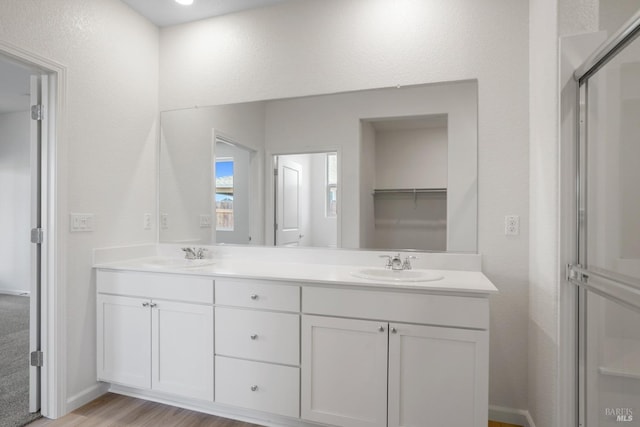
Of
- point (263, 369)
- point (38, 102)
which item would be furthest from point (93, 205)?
point (263, 369)

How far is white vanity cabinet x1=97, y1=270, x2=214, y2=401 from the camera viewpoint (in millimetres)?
2020

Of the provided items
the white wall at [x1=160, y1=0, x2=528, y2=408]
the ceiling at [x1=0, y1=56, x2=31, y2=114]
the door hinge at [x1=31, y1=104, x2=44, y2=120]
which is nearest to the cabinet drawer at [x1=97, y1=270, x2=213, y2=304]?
the door hinge at [x1=31, y1=104, x2=44, y2=120]

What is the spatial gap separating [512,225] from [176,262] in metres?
2.20

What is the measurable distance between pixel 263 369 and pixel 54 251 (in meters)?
1.39

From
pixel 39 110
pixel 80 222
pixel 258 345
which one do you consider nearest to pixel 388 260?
pixel 258 345

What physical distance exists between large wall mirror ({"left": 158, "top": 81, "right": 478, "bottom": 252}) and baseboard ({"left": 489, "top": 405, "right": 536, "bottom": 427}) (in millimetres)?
926

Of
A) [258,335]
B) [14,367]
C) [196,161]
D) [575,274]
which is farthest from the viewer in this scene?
[196,161]

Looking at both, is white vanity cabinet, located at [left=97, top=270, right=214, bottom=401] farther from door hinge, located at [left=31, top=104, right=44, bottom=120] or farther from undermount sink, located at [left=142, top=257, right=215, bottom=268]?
door hinge, located at [left=31, top=104, right=44, bottom=120]

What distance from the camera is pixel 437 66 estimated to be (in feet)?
7.03

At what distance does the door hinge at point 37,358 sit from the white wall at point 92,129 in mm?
135

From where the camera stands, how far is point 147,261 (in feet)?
8.21

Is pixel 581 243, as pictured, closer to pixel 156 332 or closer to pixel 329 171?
pixel 329 171

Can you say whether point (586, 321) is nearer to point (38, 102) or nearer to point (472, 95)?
point (472, 95)

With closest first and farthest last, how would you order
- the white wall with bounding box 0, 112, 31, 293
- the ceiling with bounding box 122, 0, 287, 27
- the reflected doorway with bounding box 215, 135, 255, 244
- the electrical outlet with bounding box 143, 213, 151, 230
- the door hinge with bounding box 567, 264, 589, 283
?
the door hinge with bounding box 567, 264, 589, 283 < the ceiling with bounding box 122, 0, 287, 27 < the reflected doorway with bounding box 215, 135, 255, 244 < the electrical outlet with bounding box 143, 213, 151, 230 < the white wall with bounding box 0, 112, 31, 293
